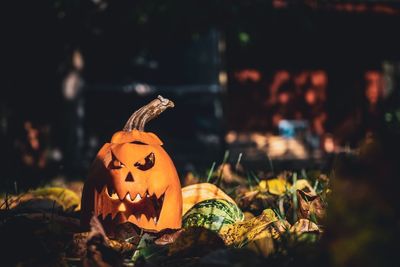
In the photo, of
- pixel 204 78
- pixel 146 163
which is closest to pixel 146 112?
pixel 146 163

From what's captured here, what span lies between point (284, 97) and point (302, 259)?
41.4ft

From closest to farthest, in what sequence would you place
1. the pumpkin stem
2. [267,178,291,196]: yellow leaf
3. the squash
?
the pumpkin stem < the squash < [267,178,291,196]: yellow leaf

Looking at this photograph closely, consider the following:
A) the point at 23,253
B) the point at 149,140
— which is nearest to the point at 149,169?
the point at 149,140

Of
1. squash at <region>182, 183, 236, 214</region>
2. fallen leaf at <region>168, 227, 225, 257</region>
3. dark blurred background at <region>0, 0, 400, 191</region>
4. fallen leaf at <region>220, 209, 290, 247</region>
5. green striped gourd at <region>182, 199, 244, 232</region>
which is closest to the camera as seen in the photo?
fallen leaf at <region>168, 227, 225, 257</region>

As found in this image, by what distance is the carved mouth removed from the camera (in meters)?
2.56

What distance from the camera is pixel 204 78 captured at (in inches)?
577

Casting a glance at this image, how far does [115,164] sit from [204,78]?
12.2 m

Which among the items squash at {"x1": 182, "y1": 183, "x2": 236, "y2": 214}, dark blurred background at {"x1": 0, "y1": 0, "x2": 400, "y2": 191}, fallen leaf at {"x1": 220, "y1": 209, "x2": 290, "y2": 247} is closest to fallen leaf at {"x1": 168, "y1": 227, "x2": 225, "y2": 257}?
fallen leaf at {"x1": 220, "y1": 209, "x2": 290, "y2": 247}

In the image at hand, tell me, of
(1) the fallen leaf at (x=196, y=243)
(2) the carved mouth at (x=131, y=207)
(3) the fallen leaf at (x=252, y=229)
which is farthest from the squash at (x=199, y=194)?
(1) the fallen leaf at (x=196, y=243)

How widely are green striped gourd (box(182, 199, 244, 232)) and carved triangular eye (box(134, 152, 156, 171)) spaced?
0.99 feet

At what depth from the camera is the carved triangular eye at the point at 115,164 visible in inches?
101

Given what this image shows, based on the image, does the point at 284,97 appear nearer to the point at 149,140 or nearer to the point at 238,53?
the point at 238,53

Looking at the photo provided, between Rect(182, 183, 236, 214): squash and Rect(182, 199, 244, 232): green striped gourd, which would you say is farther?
Rect(182, 183, 236, 214): squash

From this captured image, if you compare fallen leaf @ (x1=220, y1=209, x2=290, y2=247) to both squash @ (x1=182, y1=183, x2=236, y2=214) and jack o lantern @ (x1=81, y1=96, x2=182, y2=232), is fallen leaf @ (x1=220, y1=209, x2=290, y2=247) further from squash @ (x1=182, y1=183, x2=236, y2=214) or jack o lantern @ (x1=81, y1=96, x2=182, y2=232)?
squash @ (x1=182, y1=183, x2=236, y2=214)
